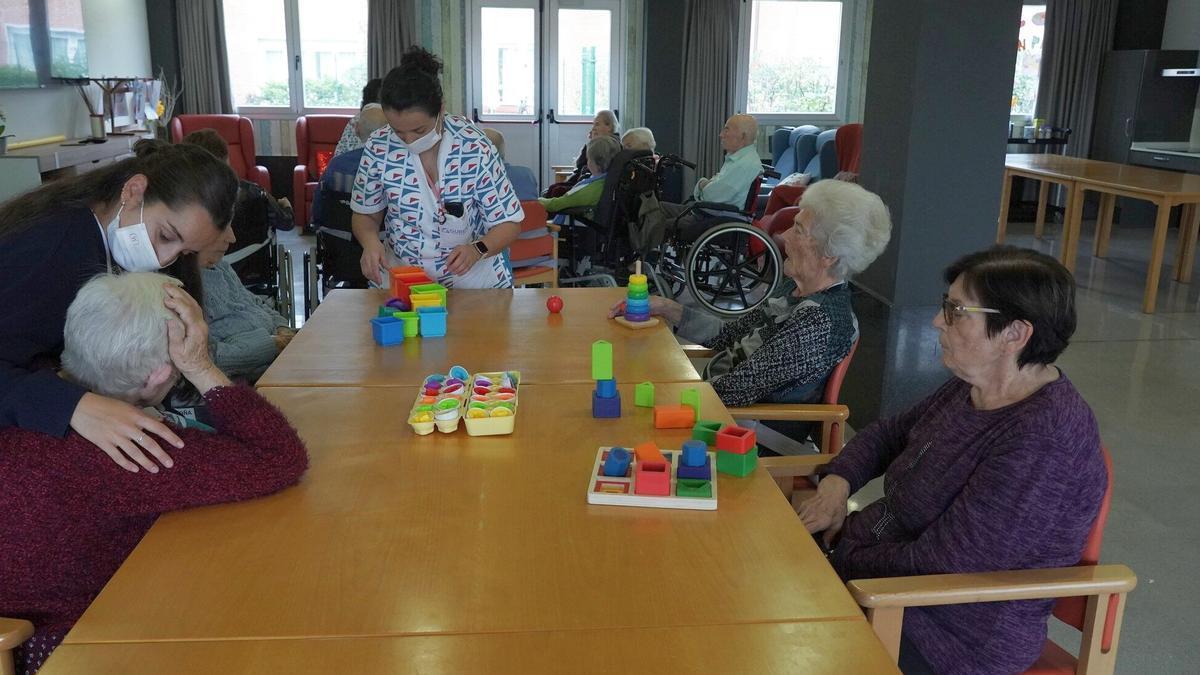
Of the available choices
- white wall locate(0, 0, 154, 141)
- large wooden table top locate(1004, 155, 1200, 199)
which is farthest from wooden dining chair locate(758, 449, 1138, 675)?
white wall locate(0, 0, 154, 141)

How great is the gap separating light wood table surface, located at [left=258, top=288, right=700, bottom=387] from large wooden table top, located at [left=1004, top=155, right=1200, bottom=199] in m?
3.78

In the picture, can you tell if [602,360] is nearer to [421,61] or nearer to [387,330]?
[387,330]

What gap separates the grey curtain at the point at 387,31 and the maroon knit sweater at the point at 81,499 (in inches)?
325

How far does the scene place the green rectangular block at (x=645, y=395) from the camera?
6.38 ft

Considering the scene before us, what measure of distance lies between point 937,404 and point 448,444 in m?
0.93

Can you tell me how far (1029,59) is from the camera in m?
10.2

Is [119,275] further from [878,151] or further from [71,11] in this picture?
[71,11]

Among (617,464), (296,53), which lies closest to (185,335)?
(617,464)

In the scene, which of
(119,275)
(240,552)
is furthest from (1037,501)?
(119,275)

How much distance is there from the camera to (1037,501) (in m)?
1.43

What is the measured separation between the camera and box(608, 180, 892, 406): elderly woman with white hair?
222cm

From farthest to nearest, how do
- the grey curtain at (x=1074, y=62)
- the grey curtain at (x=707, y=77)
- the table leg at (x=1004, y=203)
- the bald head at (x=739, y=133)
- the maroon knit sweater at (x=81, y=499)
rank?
1. the grey curtain at (x=707, y=77)
2. the grey curtain at (x=1074, y=62)
3. the table leg at (x=1004, y=203)
4. the bald head at (x=739, y=133)
5. the maroon knit sweater at (x=81, y=499)

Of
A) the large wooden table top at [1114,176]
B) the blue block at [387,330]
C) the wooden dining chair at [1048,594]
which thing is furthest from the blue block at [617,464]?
the large wooden table top at [1114,176]

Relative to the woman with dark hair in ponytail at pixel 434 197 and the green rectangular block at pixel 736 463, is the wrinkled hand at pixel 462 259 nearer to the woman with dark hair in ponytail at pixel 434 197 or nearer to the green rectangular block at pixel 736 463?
the woman with dark hair in ponytail at pixel 434 197
